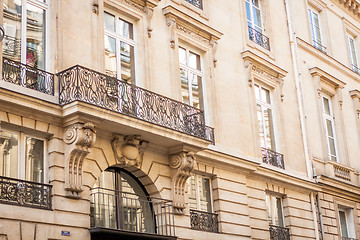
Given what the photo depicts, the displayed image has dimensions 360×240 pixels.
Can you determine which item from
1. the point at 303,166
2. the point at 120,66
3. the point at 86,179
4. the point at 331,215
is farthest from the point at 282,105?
the point at 86,179

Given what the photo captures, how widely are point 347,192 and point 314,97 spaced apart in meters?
3.89

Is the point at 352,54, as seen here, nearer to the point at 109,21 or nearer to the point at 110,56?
the point at 109,21

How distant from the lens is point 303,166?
70.6ft

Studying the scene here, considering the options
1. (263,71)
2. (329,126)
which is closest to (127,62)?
(263,71)

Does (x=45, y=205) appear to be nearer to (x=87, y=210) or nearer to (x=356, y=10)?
(x=87, y=210)

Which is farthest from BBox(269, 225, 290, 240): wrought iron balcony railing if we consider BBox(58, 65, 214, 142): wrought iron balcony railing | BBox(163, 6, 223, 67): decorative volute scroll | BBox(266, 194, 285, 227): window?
BBox(163, 6, 223, 67): decorative volute scroll

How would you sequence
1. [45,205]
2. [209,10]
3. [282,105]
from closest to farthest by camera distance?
1. [45,205]
2. [209,10]
3. [282,105]

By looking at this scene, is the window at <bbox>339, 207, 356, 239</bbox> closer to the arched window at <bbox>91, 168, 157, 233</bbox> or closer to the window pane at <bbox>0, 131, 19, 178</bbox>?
the arched window at <bbox>91, 168, 157, 233</bbox>

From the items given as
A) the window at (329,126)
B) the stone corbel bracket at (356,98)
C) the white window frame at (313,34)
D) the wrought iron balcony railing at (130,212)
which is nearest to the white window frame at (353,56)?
the stone corbel bracket at (356,98)

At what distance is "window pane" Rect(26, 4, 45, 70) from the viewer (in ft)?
44.5

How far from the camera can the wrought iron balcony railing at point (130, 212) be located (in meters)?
13.9

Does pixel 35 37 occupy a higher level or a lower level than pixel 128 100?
higher

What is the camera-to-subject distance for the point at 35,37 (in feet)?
45.3

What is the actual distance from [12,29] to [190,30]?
6165 mm
